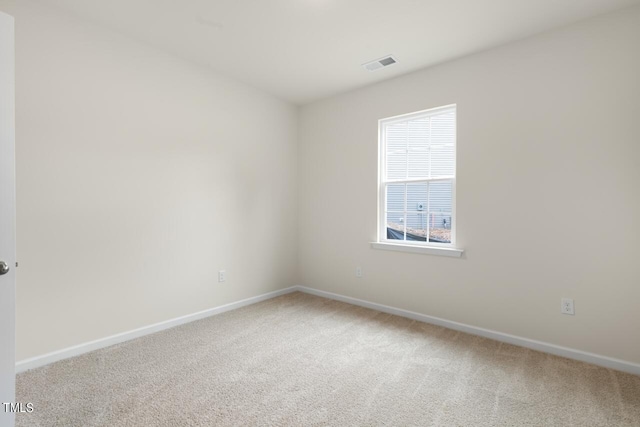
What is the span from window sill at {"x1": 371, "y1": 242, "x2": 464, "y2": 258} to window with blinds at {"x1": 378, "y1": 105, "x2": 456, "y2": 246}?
0.08 metres

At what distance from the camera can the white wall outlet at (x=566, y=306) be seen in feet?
7.94

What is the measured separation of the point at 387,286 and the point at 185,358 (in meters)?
2.13

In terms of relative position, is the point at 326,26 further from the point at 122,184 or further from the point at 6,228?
the point at 6,228

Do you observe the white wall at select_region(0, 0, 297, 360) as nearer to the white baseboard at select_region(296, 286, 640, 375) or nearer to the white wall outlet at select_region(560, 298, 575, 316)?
the white baseboard at select_region(296, 286, 640, 375)

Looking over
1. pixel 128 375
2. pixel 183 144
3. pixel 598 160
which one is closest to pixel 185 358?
pixel 128 375

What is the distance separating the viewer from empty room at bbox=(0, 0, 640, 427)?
1918mm

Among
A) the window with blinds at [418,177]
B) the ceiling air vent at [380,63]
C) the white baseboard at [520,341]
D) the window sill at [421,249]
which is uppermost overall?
the ceiling air vent at [380,63]

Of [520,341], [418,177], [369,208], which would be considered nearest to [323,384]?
[520,341]

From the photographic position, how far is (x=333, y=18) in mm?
2375

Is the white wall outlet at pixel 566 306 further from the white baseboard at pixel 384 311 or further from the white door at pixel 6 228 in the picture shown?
the white door at pixel 6 228

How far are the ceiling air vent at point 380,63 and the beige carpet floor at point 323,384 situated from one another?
8.55ft

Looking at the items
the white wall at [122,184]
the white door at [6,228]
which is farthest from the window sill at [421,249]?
the white door at [6,228]

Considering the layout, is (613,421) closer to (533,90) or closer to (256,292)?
(533,90)

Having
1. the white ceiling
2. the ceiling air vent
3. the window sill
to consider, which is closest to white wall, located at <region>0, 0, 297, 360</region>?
the white ceiling
